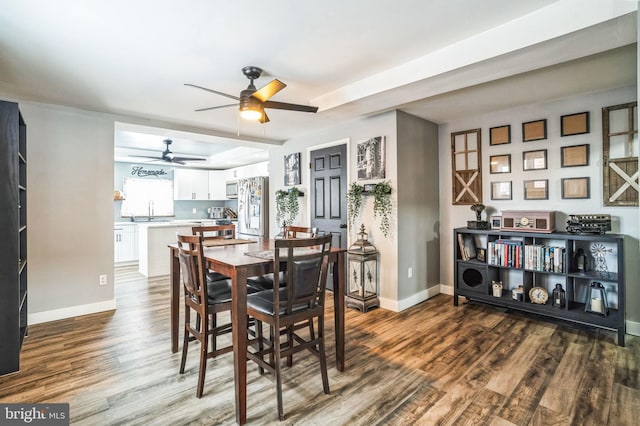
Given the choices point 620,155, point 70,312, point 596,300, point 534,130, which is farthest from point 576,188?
point 70,312

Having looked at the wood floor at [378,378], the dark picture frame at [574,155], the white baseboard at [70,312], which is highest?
the dark picture frame at [574,155]

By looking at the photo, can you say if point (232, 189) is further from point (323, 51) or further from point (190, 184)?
point (323, 51)

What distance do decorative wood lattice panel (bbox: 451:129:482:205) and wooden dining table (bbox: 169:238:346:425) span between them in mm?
2523

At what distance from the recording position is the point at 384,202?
150 inches

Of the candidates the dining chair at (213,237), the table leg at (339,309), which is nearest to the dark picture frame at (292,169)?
the dining chair at (213,237)

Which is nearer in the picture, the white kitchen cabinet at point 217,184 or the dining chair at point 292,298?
the dining chair at point 292,298

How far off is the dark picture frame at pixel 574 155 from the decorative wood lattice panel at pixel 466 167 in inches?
34.0

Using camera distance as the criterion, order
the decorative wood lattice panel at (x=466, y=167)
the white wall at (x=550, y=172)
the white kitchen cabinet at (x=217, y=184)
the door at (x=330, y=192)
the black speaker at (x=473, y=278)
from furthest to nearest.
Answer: the white kitchen cabinet at (x=217, y=184)
the door at (x=330, y=192)
the decorative wood lattice panel at (x=466, y=167)
the black speaker at (x=473, y=278)
the white wall at (x=550, y=172)

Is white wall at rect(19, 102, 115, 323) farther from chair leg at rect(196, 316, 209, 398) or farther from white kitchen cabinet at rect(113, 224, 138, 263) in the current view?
white kitchen cabinet at rect(113, 224, 138, 263)

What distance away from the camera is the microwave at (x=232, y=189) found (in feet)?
25.1

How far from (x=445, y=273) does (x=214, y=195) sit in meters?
5.83

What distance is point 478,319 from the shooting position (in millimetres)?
3484

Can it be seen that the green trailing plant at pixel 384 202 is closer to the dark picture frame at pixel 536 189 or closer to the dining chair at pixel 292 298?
the dark picture frame at pixel 536 189

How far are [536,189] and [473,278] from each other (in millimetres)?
1255
